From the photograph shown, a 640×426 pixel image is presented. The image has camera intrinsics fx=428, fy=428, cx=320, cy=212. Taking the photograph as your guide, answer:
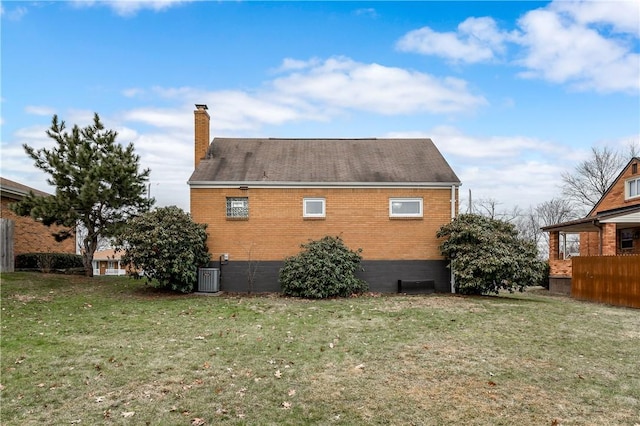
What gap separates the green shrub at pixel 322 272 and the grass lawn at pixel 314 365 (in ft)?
7.67

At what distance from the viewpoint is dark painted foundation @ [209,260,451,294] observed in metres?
16.9

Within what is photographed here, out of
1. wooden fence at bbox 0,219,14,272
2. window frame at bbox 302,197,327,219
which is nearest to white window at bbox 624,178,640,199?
window frame at bbox 302,197,327,219

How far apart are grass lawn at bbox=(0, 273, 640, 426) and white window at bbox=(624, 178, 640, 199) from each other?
14981 millimetres

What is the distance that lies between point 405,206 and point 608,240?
9.30m

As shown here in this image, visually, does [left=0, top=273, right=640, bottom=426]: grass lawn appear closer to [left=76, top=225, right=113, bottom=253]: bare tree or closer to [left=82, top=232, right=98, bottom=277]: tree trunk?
[left=82, top=232, right=98, bottom=277]: tree trunk

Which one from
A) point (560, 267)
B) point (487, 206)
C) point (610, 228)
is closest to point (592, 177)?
point (487, 206)

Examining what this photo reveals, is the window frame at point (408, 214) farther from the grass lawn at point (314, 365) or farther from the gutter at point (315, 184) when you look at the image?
the grass lawn at point (314, 365)

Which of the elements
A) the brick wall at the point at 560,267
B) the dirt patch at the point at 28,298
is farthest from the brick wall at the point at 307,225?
the brick wall at the point at 560,267

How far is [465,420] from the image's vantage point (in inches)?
200

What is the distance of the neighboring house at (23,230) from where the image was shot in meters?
18.6

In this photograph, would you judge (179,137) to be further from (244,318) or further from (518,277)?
(518,277)

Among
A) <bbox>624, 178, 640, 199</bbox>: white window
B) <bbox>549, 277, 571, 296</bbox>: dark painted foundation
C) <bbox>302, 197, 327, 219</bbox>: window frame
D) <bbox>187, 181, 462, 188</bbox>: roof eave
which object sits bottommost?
<bbox>549, 277, 571, 296</bbox>: dark painted foundation

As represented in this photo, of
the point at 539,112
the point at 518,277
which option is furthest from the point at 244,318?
the point at 539,112

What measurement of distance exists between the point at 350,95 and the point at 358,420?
1509cm
